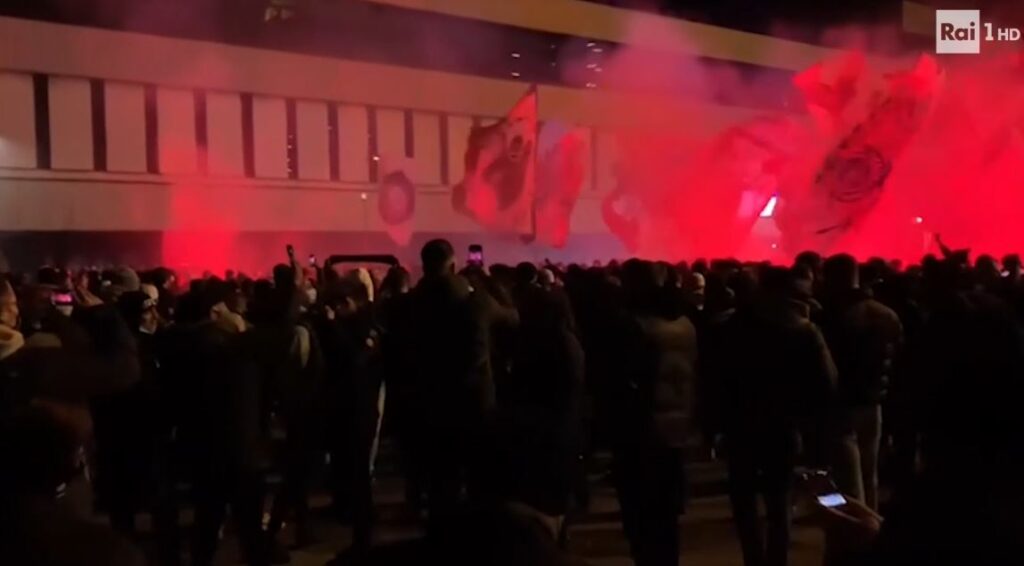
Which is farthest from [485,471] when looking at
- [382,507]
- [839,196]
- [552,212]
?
[552,212]

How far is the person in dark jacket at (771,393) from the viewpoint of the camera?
19.2 feet

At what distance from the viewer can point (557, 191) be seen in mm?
24938

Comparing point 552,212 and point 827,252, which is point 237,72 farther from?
point 827,252

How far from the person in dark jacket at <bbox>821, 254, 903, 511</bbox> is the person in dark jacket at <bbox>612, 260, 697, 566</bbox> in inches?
45.8

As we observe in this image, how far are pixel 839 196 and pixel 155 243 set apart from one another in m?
11.9

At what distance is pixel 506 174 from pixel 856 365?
41.5ft

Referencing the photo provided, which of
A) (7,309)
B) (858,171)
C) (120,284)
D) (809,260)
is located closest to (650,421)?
(809,260)

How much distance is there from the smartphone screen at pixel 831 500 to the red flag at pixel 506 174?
16110 mm

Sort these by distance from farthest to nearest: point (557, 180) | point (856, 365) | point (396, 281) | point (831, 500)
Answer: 1. point (557, 180)
2. point (396, 281)
3. point (856, 365)
4. point (831, 500)

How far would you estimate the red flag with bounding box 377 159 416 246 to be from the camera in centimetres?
2430

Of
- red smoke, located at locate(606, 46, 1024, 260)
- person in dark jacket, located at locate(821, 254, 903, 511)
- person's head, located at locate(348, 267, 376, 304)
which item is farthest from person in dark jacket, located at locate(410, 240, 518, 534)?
red smoke, located at locate(606, 46, 1024, 260)

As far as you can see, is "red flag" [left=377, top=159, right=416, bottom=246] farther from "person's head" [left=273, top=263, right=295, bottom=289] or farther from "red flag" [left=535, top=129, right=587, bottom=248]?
"person's head" [left=273, top=263, right=295, bottom=289]

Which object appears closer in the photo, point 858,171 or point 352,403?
point 352,403

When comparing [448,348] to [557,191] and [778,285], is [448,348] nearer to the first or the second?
[778,285]
